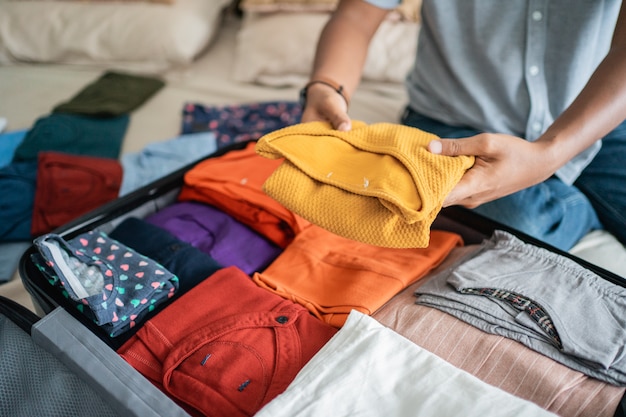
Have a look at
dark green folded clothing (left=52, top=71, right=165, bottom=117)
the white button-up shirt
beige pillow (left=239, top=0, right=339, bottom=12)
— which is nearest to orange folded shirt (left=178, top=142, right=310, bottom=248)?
the white button-up shirt

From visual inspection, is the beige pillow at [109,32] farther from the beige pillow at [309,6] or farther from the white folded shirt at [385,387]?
the white folded shirt at [385,387]

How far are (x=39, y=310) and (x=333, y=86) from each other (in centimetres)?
65

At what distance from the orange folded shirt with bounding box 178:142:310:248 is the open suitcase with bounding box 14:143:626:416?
2.1 inches

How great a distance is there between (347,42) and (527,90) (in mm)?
365

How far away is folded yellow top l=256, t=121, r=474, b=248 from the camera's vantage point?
0.59 metres

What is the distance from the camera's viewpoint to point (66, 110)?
4.58 ft

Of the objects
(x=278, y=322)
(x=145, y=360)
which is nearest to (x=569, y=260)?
(x=278, y=322)

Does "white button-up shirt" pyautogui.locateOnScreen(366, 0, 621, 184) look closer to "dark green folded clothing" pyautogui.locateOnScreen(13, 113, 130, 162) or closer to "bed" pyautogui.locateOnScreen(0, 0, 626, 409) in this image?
"bed" pyautogui.locateOnScreen(0, 0, 626, 409)

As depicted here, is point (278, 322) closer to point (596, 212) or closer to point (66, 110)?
point (596, 212)

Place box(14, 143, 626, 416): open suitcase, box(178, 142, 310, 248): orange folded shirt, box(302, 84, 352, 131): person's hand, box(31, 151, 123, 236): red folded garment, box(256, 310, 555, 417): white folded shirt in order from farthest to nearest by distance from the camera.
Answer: box(31, 151, 123, 236): red folded garment, box(178, 142, 310, 248): orange folded shirt, box(302, 84, 352, 131): person's hand, box(14, 143, 626, 416): open suitcase, box(256, 310, 555, 417): white folded shirt

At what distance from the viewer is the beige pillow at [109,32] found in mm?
1604

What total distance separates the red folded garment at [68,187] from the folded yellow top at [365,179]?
0.63 meters

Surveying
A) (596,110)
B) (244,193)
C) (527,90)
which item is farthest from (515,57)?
(244,193)

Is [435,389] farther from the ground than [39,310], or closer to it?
farther from the ground
